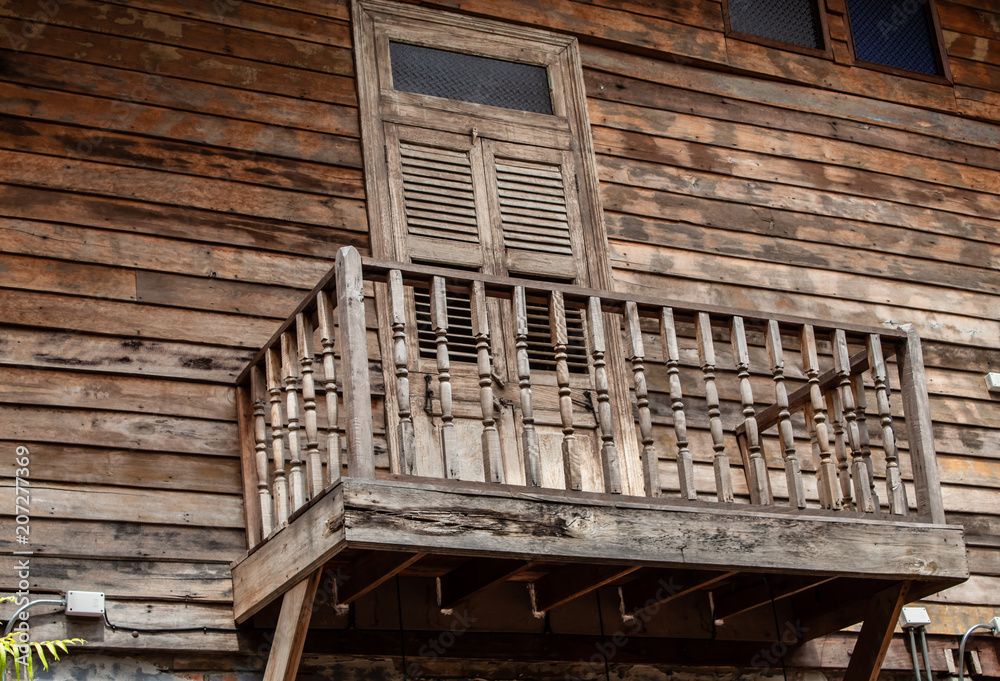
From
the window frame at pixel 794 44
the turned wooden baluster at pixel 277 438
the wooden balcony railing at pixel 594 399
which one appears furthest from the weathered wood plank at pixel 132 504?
the window frame at pixel 794 44

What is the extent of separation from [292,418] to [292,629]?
826 millimetres

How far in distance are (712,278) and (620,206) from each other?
2.14 ft

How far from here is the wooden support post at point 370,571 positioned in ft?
16.1

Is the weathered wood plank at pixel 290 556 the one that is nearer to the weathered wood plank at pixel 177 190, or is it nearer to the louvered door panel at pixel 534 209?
the weathered wood plank at pixel 177 190

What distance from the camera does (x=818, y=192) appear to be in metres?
7.77

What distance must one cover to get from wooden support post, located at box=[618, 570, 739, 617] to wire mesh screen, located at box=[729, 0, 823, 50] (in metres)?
3.80

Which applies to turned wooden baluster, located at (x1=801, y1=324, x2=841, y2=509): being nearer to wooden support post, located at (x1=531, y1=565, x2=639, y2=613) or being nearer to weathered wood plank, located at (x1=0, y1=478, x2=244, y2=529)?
wooden support post, located at (x1=531, y1=565, x2=639, y2=613)

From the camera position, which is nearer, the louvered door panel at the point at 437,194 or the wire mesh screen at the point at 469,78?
the louvered door panel at the point at 437,194

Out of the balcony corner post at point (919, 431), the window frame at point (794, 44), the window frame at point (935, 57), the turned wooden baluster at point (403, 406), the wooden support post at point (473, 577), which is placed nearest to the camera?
the turned wooden baluster at point (403, 406)

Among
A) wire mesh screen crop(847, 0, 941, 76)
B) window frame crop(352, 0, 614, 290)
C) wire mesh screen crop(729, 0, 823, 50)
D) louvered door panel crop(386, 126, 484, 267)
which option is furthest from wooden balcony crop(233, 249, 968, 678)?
wire mesh screen crop(847, 0, 941, 76)

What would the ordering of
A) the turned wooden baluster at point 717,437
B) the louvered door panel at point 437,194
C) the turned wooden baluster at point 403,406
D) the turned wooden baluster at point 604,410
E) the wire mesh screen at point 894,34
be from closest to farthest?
the turned wooden baluster at point 403,406 < the turned wooden baluster at point 604,410 < the turned wooden baluster at point 717,437 < the louvered door panel at point 437,194 < the wire mesh screen at point 894,34

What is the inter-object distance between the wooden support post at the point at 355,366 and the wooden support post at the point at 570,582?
1.20 metres

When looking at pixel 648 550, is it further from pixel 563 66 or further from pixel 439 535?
pixel 563 66

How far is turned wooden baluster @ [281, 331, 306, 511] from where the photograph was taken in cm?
508
